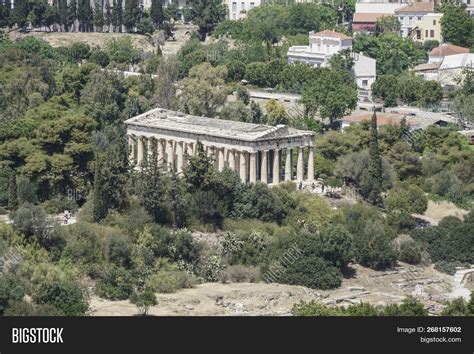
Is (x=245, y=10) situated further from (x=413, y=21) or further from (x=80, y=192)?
(x=80, y=192)

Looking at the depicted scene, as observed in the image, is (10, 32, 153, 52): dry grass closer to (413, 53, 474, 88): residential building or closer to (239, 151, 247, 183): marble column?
(413, 53, 474, 88): residential building

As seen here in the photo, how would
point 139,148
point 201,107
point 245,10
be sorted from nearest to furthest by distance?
1. point 139,148
2. point 201,107
3. point 245,10

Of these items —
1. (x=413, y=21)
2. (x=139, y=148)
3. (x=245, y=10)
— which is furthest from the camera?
(x=245, y=10)

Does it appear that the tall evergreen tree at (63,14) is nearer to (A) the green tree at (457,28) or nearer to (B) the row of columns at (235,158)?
(A) the green tree at (457,28)

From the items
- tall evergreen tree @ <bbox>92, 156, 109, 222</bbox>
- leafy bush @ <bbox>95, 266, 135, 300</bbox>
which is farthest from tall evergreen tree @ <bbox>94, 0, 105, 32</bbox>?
leafy bush @ <bbox>95, 266, 135, 300</bbox>

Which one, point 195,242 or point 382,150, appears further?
point 382,150

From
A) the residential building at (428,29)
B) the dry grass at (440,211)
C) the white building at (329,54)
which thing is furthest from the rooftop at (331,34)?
the dry grass at (440,211)

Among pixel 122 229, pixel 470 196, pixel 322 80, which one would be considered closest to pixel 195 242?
pixel 122 229

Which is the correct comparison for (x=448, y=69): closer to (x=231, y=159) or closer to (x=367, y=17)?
(x=367, y=17)
